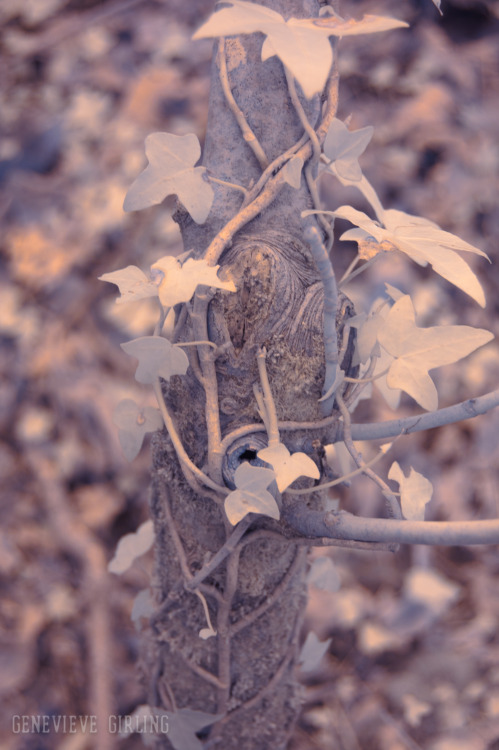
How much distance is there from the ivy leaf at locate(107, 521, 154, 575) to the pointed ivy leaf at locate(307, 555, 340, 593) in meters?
0.15

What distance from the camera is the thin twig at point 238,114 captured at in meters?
0.37

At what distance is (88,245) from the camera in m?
1.19

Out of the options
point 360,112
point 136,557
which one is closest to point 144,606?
point 136,557

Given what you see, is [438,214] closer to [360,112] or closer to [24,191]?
[360,112]

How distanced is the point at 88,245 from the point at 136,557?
830mm

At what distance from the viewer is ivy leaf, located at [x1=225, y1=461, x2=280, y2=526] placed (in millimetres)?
340

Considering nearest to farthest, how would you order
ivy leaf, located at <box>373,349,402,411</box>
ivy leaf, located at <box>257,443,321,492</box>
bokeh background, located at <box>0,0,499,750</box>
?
ivy leaf, located at <box>257,443,321,492</box> → ivy leaf, located at <box>373,349,402,411</box> → bokeh background, located at <box>0,0,499,750</box>

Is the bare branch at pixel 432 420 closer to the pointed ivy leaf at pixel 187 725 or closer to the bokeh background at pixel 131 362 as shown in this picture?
the pointed ivy leaf at pixel 187 725

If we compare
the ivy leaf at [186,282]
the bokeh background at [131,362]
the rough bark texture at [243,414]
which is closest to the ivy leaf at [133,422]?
the rough bark texture at [243,414]

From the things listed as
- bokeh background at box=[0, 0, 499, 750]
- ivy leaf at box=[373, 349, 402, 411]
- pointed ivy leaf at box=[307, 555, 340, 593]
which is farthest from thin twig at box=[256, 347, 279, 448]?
bokeh background at box=[0, 0, 499, 750]

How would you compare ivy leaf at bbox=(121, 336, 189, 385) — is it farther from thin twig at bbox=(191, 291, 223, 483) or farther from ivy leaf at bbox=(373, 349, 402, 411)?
ivy leaf at bbox=(373, 349, 402, 411)

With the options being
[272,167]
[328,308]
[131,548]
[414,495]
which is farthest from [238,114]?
[131,548]

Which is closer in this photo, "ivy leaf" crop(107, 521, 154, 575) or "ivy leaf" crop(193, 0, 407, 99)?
"ivy leaf" crop(193, 0, 407, 99)

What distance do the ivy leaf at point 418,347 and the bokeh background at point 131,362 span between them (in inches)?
26.2
